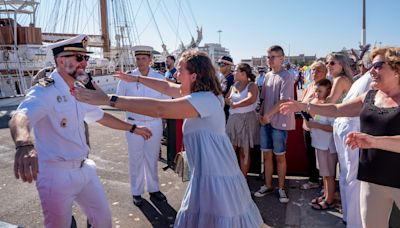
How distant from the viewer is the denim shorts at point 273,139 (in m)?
4.85

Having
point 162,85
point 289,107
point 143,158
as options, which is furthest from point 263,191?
point 162,85

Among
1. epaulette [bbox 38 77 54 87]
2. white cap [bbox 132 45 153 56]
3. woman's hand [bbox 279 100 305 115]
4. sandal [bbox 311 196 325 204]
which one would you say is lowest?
sandal [bbox 311 196 325 204]

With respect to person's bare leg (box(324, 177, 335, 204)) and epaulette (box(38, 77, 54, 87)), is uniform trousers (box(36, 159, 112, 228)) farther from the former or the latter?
person's bare leg (box(324, 177, 335, 204))

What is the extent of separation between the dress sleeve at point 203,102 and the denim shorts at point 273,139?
2.60 metres

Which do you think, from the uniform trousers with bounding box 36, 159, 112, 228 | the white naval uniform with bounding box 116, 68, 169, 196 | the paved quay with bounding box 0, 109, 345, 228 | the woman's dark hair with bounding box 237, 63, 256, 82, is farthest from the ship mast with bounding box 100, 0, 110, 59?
the uniform trousers with bounding box 36, 159, 112, 228

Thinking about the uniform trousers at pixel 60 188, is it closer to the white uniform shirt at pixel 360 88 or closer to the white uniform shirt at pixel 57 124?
the white uniform shirt at pixel 57 124

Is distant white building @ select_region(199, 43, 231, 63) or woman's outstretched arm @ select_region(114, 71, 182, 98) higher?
distant white building @ select_region(199, 43, 231, 63)

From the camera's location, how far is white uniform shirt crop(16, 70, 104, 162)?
266 cm

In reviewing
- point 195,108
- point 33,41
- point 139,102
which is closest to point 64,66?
point 139,102

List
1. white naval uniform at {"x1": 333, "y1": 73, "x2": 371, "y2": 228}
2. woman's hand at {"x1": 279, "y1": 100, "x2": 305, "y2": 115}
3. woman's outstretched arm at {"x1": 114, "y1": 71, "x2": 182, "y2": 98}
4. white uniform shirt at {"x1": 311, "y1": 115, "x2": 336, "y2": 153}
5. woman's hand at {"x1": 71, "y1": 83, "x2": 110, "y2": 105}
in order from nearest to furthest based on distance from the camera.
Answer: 1. woman's hand at {"x1": 71, "y1": 83, "x2": 110, "y2": 105}
2. woman's hand at {"x1": 279, "y1": 100, "x2": 305, "y2": 115}
3. woman's outstretched arm at {"x1": 114, "y1": 71, "x2": 182, "y2": 98}
4. white naval uniform at {"x1": 333, "y1": 73, "x2": 371, "y2": 228}
5. white uniform shirt at {"x1": 311, "y1": 115, "x2": 336, "y2": 153}

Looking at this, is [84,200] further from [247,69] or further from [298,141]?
[298,141]

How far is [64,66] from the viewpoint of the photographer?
2879 millimetres

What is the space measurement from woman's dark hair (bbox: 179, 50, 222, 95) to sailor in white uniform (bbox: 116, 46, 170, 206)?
2.50 meters

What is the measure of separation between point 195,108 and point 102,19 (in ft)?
67.0
